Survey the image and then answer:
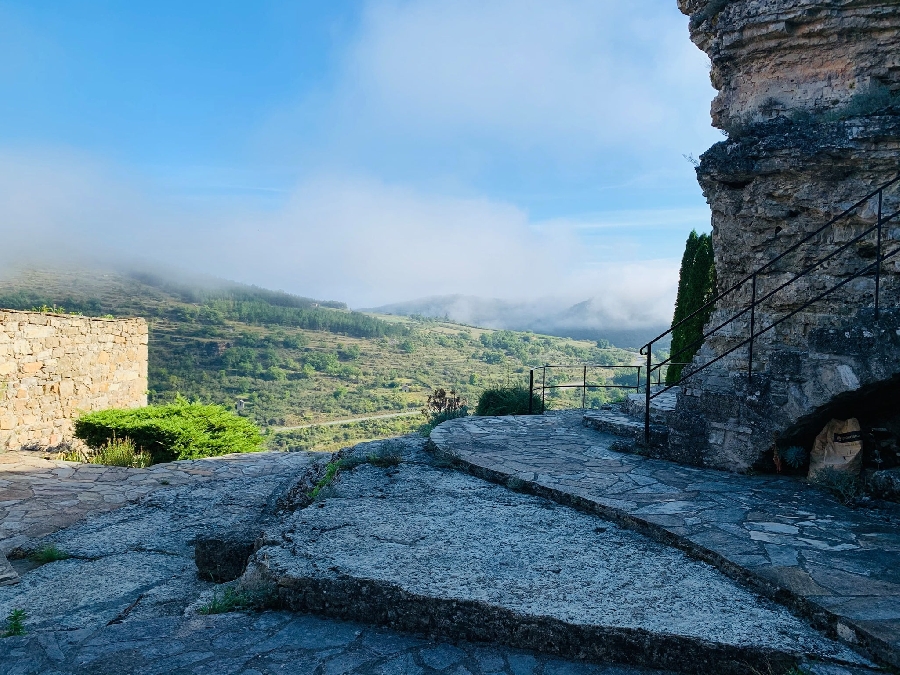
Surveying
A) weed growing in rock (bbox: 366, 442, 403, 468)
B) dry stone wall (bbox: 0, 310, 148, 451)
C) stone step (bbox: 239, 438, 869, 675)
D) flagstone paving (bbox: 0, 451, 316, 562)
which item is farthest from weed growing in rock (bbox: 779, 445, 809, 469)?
dry stone wall (bbox: 0, 310, 148, 451)

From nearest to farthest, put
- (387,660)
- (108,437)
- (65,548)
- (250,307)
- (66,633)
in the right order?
(387,660) → (66,633) → (65,548) → (108,437) → (250,307)

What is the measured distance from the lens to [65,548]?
5988 millimetres

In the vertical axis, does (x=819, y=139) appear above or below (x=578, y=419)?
above

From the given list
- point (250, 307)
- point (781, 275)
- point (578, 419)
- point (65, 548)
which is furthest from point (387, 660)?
point (250, 307)

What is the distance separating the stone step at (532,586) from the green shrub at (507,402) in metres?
6.50

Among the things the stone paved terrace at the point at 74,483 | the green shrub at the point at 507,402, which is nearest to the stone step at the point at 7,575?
the stone paved terrace at the point at 74,483

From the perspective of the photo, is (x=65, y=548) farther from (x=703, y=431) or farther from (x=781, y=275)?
(x=781, y=275)

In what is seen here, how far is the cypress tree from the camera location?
14.7 metres

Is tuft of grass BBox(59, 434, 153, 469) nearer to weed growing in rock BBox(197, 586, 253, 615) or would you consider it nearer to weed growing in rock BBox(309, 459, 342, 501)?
weed growing in rock BBox(309, 459, 342, 501)

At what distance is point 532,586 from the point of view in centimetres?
386

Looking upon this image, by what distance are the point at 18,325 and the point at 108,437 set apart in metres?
3.14

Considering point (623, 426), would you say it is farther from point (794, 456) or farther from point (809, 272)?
point (809, 272)

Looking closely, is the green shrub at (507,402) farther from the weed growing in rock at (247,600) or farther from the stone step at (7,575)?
the stone step at (7,575)

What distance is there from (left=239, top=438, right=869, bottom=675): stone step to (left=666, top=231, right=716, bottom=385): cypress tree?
34.2 ft
